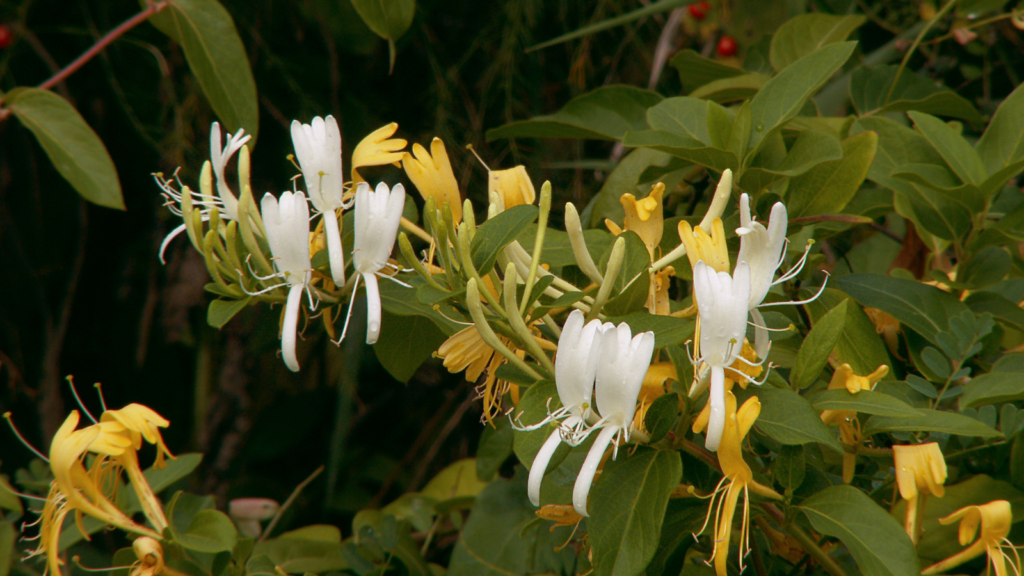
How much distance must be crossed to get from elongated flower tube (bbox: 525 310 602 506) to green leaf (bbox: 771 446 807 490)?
0.12 meters

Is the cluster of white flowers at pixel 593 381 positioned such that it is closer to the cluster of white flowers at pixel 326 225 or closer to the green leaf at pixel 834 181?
the cluster of white flowers at pixel 326 225

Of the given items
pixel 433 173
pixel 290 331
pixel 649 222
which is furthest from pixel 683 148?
pixel 290 331

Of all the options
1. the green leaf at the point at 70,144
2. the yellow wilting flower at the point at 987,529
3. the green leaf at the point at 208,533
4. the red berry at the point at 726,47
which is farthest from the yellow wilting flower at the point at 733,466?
the red berry at the point at 726,47

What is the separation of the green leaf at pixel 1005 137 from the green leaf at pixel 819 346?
28 centimetres

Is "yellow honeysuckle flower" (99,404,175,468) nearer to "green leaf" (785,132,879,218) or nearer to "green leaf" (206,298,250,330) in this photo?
"green leaf" (206,298,250,330)

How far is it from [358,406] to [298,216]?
0.97 metres

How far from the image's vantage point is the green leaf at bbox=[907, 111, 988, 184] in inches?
21.5

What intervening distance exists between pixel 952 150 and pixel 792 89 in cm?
14

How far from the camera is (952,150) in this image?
0.55 metres

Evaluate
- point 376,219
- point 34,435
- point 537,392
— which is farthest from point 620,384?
point 34,435

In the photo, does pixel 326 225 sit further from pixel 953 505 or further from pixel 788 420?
pixel 953 505

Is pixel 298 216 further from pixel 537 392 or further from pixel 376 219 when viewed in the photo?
pixel 537 392

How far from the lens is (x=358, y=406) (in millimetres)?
1326

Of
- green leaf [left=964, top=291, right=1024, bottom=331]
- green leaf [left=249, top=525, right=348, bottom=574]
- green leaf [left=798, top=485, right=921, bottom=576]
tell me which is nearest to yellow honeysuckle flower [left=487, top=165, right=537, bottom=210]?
green leaf [left=798, top=485, right=921, bottom=576]
